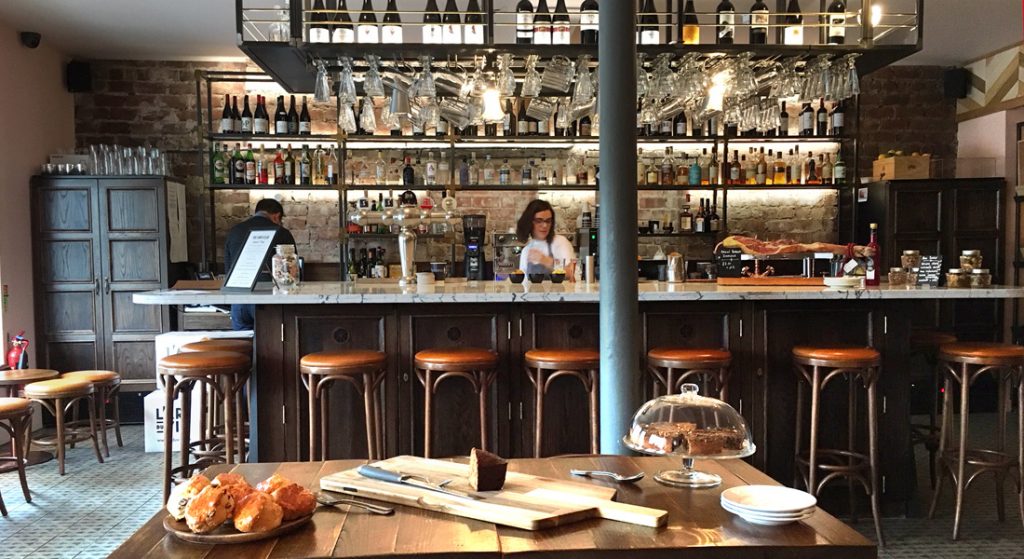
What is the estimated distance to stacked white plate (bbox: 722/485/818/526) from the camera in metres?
1.70

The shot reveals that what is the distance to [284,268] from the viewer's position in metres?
4.38

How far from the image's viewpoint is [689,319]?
14.4 feet

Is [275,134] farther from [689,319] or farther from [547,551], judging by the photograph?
[547,551]

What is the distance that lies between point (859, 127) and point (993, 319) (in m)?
2.14

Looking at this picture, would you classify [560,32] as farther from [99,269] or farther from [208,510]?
[99,269]

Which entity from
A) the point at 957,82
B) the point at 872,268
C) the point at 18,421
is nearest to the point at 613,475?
the point at 872,268

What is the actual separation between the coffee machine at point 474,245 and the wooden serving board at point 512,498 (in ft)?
17.0

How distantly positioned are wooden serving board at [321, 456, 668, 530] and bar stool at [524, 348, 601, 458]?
1.89 m

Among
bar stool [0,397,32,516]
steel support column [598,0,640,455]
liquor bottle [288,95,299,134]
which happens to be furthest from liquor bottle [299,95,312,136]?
steel support column [598,0,640,455]

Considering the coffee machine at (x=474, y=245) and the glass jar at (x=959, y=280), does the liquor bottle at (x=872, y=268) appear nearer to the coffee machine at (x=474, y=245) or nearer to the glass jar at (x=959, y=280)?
the glass jar at (x=959, y=280)

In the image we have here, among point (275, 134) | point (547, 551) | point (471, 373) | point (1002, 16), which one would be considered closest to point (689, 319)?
point (471, 373)

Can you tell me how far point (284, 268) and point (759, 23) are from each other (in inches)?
119

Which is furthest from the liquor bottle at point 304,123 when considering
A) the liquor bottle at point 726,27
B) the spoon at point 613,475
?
the spoon at point 613,475

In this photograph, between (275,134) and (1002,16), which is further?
(275,134)
